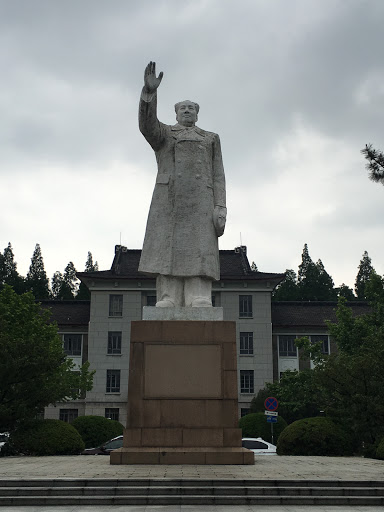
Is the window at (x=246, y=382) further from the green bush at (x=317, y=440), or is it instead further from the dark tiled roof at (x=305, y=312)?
the green bush at (x=317, y=440)

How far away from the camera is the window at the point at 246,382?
4028cm

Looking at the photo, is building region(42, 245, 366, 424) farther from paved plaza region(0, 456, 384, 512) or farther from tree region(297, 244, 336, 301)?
paved plaza region(0, 456, 384, 512)

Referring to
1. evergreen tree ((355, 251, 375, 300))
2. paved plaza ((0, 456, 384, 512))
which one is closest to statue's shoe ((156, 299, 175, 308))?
paved plaza ((0, 456, 384, 512))

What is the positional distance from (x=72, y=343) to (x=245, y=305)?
12.8 meters

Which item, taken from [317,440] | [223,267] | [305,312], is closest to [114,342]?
[223,267]

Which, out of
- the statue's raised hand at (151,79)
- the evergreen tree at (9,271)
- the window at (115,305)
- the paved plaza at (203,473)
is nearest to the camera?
the paved plaza at (203,473)

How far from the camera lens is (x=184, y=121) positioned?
1170 centimetres

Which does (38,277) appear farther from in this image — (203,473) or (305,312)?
(203,473)

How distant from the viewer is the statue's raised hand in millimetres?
10398

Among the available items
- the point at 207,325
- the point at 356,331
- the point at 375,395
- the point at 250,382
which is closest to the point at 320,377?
the point at 375,395

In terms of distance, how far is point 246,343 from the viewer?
41.5 metres

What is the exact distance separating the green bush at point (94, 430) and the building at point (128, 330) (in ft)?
54.0

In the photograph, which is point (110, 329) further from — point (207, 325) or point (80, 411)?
point (207, 325)

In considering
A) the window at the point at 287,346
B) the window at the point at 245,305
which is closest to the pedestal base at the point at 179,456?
the window at the point at 245,305
